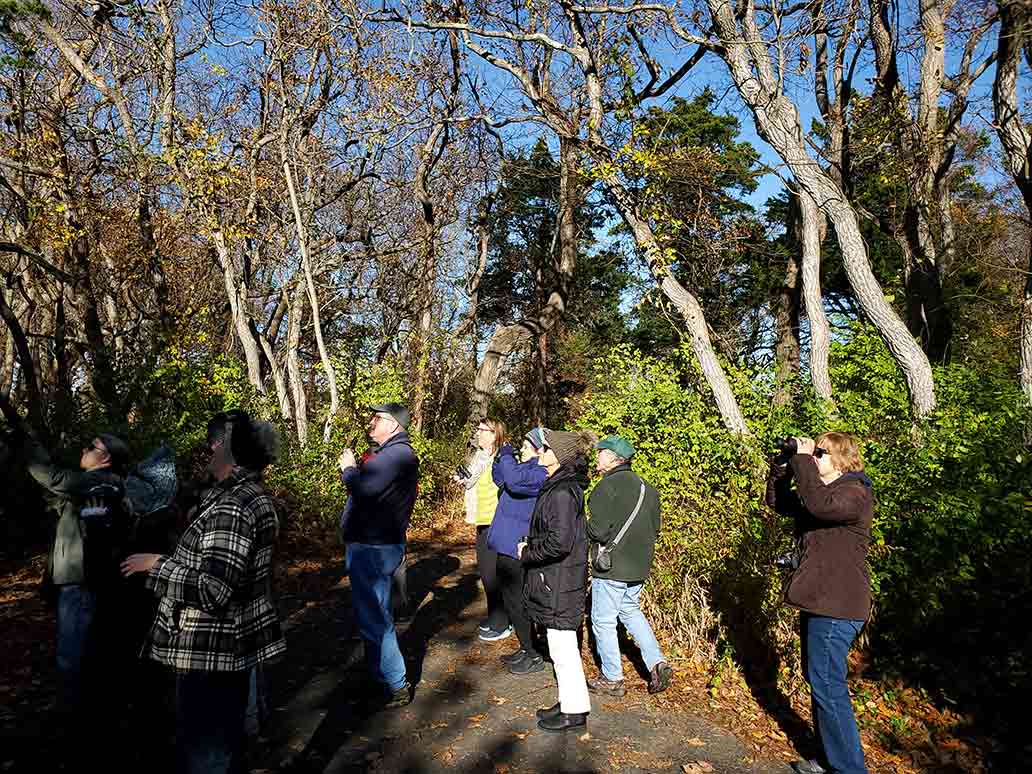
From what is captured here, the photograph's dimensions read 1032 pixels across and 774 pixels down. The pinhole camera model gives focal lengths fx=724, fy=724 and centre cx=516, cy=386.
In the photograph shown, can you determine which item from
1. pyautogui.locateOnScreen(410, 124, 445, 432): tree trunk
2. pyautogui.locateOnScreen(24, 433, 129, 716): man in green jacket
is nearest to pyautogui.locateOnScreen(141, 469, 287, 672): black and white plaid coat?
pyautogui.locateOnScreen(24, 433, 129, 716): man in green jacket

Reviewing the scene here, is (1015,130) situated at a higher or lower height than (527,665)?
higher

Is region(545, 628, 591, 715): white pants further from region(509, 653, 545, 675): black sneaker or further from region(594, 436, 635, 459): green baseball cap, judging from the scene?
region(594, 436, 635, 459): green baseball cap

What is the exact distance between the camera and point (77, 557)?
385cm

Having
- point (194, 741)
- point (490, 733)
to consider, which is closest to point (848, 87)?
point (490, 733)

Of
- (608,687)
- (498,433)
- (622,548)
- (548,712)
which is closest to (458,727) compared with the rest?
(548,712)

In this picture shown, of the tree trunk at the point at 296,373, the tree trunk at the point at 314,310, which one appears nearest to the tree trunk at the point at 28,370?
the tree trunk at the point at 296,373

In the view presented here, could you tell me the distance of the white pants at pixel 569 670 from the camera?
14.0ft

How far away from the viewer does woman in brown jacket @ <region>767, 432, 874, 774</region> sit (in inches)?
141

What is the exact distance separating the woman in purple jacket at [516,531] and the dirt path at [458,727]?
16 centimetres

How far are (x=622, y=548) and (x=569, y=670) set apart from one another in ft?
2.91

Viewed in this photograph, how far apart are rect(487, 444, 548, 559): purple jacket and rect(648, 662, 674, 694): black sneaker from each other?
1271 mm

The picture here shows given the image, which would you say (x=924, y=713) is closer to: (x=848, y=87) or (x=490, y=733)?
(x=490, y=733)

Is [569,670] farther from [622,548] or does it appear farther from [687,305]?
[687,305]

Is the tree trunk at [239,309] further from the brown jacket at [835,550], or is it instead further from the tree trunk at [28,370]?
the brown jacket at [835,550]
